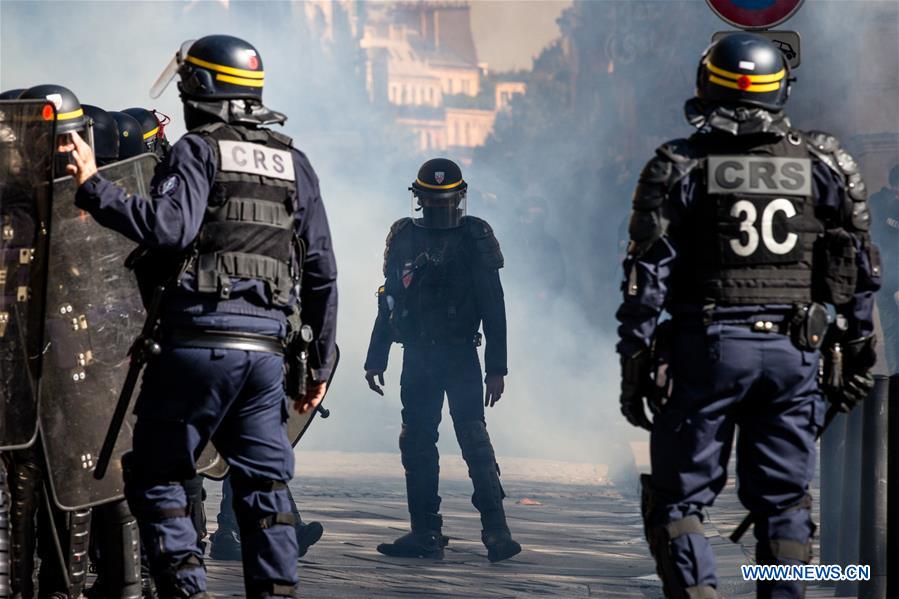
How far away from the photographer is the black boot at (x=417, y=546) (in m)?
8.51

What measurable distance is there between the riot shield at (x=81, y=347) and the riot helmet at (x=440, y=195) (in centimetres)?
295

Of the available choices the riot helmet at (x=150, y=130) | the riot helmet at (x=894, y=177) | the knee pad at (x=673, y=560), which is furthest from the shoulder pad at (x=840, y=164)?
the riot helmet at (x=894, y=177)

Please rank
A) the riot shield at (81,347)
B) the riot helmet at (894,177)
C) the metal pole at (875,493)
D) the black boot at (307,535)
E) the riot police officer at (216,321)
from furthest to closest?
the riot helmet at (894,177) → the black boot at (307,535) → the metal pole at (875,493) → the riot shield at (81,347) → the riot police officer at (216,321)

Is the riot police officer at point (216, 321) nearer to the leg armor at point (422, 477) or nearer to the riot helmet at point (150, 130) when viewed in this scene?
the riot helmet at point (150, 130)

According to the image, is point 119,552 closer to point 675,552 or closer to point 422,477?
point 675,552

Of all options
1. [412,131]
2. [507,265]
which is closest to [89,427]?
[507,265]

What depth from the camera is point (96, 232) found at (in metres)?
6.04

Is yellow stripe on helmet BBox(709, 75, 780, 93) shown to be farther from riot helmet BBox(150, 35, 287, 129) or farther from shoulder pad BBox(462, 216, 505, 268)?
shoulder pad BBox(462, 216, 505, 268)

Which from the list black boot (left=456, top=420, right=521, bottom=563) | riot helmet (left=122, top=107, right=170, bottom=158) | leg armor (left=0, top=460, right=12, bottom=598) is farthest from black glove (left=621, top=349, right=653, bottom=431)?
black boot (left=456, top=420, right=521, bottom=563)

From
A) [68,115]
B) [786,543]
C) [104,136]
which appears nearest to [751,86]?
[786,543]

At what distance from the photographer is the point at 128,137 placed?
23.2 feet

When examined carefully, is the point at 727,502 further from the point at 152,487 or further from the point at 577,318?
the point at 577,318

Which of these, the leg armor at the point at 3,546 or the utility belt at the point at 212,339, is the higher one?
the utility belt at the point at 212,339

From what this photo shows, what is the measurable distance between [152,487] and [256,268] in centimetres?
74
